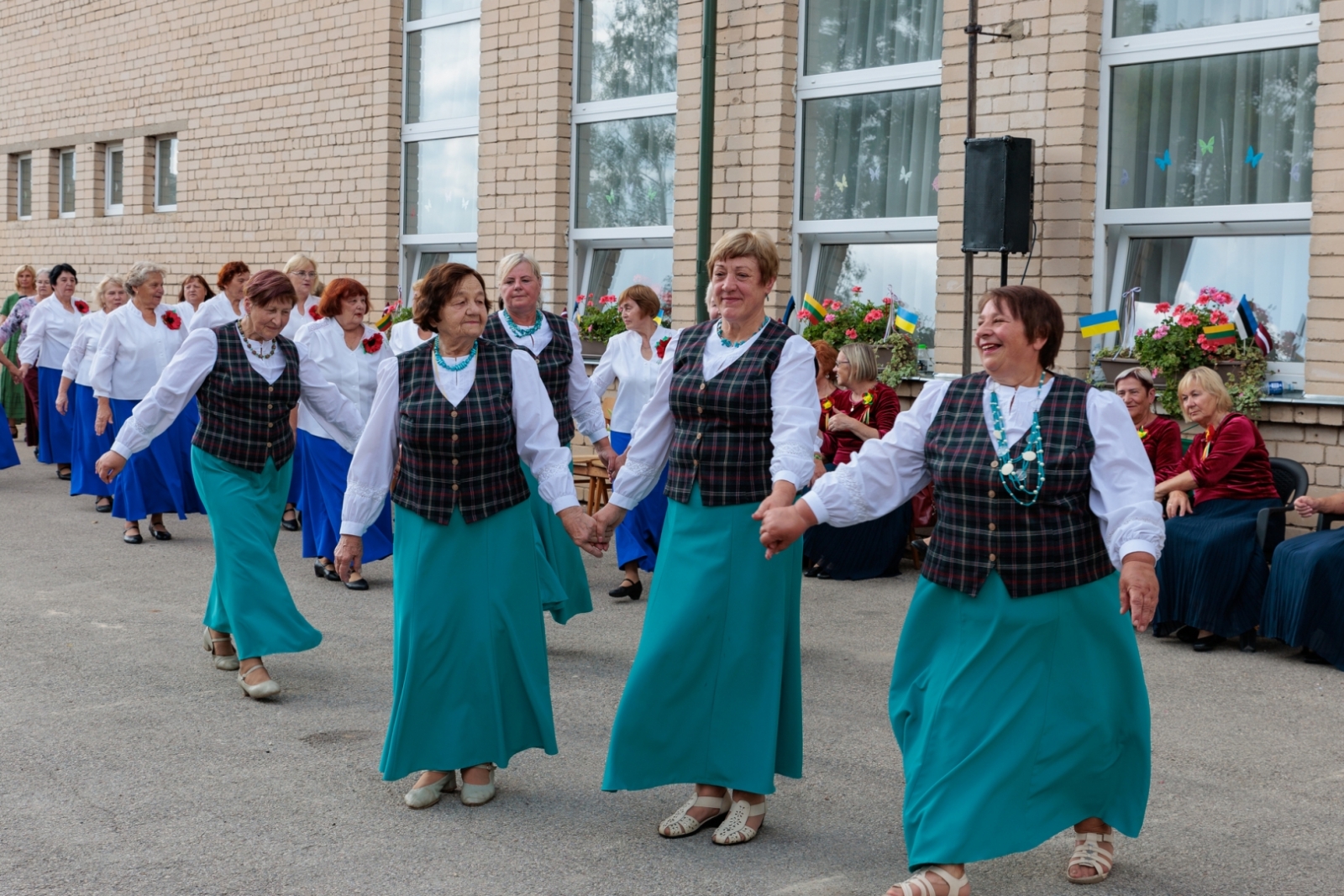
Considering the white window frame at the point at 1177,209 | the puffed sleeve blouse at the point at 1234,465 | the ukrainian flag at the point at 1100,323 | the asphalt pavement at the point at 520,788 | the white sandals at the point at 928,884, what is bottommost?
the asphalt pavement at the point at 520,788

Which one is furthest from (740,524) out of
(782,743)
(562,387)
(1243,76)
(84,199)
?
(84,199)

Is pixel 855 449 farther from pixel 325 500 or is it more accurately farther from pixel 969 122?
pixel 325 500

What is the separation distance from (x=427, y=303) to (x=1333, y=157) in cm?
593

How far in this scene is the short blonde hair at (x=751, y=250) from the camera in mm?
4809

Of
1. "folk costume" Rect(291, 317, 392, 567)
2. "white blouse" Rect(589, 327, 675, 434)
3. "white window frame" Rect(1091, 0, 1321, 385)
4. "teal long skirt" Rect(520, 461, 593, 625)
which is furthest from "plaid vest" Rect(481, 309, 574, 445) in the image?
"white window frame" Rect(1091, 0, 1321, 385)

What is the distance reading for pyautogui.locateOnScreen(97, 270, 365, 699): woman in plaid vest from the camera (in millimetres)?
6469

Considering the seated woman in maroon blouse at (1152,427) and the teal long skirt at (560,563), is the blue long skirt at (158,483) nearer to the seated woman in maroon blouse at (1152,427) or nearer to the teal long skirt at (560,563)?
the teal long skirt at (560,563)

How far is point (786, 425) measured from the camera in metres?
4.66

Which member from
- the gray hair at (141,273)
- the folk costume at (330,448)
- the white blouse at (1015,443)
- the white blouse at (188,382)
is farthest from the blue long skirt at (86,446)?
the white blouse at (1015,443)

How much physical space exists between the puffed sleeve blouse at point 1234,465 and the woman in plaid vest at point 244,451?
4.60m

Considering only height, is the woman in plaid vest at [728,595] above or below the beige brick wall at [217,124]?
below

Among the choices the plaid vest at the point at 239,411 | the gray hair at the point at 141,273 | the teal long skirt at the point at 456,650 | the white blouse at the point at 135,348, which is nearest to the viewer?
the teal long skirt at the point at 456,650

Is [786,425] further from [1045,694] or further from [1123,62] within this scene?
[1123,62]

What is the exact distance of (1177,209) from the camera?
9.65 m
